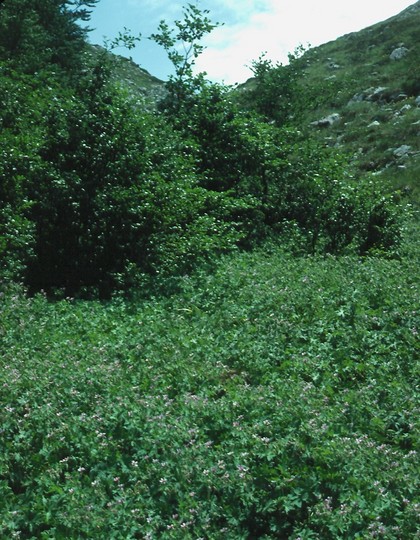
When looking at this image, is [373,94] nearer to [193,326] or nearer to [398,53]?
[398,53]

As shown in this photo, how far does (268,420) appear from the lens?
605 cm

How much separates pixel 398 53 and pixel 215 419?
4398 centimetres

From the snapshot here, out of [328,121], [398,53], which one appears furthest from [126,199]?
[398,53]

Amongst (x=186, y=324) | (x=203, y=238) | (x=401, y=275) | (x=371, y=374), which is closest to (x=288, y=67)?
(x=203, y=238)

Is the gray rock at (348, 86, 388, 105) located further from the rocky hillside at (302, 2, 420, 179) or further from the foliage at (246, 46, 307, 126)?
the foliage at (246, 46, 307, 126)

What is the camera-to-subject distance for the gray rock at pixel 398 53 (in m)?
46.0

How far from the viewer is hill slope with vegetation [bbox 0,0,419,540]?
204 inches

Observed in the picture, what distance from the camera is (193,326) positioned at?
907 centimetres

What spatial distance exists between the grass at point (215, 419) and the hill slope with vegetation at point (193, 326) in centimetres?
2

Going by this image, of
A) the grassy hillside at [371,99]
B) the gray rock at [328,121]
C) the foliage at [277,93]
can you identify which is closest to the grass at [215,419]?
the grassy hillside at [371,99]

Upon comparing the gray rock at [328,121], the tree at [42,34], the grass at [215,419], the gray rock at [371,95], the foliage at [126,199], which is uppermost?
the tree at [42,34]

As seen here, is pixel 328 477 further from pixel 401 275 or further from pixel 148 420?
pixel 401 275

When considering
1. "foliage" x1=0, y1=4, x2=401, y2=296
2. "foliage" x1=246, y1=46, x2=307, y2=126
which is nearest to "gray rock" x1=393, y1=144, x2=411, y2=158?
"foliage" x1=246, y1=46, x2=307, y2=126

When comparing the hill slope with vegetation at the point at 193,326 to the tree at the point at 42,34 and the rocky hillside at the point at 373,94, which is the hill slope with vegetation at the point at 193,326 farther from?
the tree at the point at 42,34
